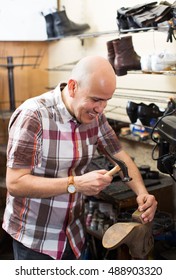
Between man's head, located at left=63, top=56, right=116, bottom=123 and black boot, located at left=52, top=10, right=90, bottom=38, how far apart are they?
4.02 ft

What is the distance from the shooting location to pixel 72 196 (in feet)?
4.11

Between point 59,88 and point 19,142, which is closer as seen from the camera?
point 19,142

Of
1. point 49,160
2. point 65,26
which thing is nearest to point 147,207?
point 49,160

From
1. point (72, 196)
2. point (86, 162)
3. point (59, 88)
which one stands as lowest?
point (72, 196)

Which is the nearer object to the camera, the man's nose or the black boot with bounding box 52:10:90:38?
the man's nose

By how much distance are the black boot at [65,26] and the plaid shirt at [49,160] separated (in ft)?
3.70

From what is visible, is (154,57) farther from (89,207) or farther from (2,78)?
(2,78)

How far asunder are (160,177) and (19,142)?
935mm

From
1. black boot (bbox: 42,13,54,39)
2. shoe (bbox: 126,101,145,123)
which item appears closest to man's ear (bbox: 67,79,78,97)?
shoe (bbox: 126,101,145,123)

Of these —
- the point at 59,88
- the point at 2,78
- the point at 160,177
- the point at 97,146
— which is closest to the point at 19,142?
the point at 59,88

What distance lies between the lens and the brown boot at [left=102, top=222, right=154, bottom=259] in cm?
111

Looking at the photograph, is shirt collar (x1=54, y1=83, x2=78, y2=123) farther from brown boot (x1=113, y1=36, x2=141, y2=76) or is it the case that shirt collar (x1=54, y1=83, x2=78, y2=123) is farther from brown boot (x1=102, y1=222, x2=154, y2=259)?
brown boot (x1=113, y1=36, x2=141, y2=76)

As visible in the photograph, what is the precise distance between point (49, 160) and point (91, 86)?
0.91 ft
